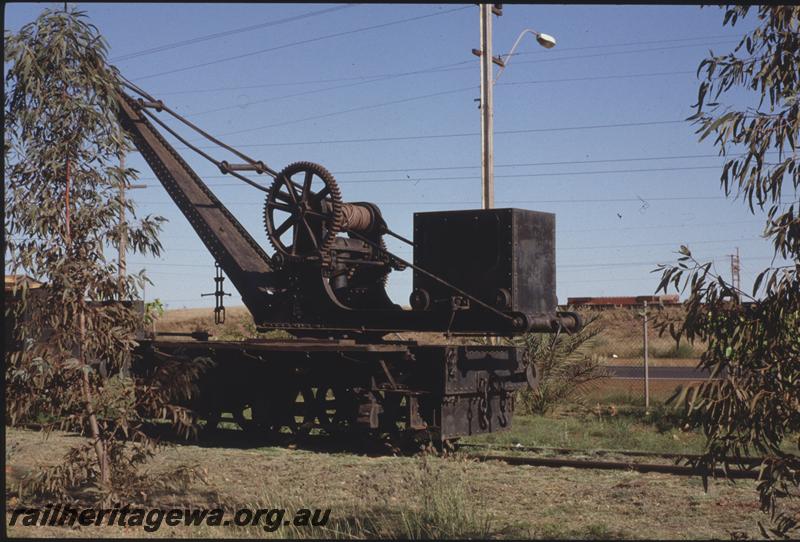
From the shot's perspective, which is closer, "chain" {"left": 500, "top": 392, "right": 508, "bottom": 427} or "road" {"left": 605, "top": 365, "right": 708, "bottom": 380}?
"chain" {"left": 500, "top": 392, "right": 508, "bottom": 427}

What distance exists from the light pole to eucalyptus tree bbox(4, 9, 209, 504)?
1014 centimetres

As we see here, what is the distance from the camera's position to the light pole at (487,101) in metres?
17.8

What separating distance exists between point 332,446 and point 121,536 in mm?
6012

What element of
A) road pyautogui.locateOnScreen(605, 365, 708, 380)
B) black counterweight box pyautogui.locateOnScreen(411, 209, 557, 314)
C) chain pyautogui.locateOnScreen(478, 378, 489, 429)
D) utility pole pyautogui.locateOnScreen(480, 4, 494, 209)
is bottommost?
road pyautogui.locateOnScreen(605, 365, 708, 380)

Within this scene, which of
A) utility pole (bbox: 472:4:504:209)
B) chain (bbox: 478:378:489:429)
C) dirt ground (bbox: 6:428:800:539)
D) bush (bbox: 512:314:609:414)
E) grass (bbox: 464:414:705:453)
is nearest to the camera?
dirt ground (bbox: 6:428:800:539)

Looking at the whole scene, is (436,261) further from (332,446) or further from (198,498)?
(198,498)

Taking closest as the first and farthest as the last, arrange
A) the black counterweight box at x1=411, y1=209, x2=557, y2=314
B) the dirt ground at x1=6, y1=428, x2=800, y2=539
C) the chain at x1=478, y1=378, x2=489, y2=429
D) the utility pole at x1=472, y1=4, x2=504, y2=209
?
the dirt ground at x1=6, y1=428, x2=800, y2=539 < the black counterweight box at x1=411, y1=209, x2=557, y2=314 < the chain at x1=478, y1=378, x2=489, y2=429 < the utility pole at x1=472, y1=4, x2=504, y2=209

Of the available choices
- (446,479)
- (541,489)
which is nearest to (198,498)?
(446,479)

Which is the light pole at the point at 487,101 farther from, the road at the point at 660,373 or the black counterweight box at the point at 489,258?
the road at the point at 660,373

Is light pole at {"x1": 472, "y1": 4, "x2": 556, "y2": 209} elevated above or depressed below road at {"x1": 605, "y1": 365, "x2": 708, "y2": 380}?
above

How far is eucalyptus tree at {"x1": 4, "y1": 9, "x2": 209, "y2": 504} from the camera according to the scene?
805 centimetres

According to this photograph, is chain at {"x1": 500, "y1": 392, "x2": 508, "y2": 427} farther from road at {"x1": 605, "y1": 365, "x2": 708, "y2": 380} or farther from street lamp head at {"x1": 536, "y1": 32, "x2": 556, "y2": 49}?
road at {"x1": 605, "y1": 365, "x2": 708, "y2": 380}

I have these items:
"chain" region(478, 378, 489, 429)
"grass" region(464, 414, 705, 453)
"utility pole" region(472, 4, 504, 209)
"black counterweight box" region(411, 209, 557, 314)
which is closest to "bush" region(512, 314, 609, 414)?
"grass" region(464, 414, 705, 453)

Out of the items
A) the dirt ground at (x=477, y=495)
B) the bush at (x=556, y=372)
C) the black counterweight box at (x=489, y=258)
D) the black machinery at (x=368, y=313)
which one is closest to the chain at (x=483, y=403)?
the black machinery at (x=368, y=313)
